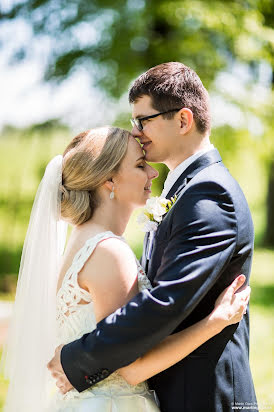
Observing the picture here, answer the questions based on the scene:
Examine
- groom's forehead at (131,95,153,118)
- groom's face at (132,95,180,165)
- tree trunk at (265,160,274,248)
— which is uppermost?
groom's forehead at (131,95,153,118)

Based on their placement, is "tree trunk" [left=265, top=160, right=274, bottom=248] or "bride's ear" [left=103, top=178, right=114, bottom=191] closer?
"bride's ear" [left=103, top=178, right=114, bottom=191]

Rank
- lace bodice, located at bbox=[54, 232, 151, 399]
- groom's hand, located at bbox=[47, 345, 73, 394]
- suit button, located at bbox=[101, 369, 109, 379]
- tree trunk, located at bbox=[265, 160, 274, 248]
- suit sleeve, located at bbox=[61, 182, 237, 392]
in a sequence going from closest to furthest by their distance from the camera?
1. suit sleeve, located at bbox=[61, 182, 237, 392]
2. suit button, located at bbox=[101, 369, 109, 379]
3. groom's hand, located at bbox=[47, 345, 73, 394]
4. lace bodice, located at bbox=[54, 232, 151, 399]
5. tree trunk, located at bbox=[265, 160, 274, 248]

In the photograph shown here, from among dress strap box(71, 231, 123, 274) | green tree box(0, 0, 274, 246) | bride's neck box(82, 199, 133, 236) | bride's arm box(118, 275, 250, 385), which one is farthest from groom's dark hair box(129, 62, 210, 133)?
green tree box(0, 0, 274, 246)

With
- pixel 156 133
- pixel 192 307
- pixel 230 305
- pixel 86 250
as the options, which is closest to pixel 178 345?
pixel 192 307

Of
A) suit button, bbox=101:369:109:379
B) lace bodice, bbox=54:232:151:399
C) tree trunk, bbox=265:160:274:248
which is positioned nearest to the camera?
suit button, bbox=101:369:109:379

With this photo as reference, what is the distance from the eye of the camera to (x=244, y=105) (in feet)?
33.8

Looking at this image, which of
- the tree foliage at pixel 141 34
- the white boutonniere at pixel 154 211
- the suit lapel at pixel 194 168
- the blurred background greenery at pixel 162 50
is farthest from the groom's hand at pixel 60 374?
the tree foliage at pixel 141 34

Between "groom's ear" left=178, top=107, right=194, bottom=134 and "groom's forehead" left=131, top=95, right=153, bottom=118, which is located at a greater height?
"groom's forehead" left=131, top=95, right=153, bottom=118

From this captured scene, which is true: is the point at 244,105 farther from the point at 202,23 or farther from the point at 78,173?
the point at 78,173

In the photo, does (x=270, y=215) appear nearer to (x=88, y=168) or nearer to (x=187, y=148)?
(x=187, y=148)

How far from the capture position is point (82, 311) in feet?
8.77

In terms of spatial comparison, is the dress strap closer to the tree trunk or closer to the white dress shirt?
the white dress shirt

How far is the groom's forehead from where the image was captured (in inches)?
116

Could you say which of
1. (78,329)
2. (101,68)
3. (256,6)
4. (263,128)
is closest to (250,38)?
(256,6)
